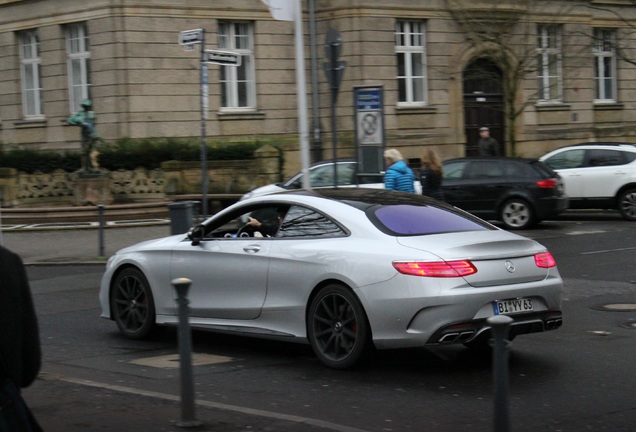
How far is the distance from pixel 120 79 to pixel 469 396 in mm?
22916

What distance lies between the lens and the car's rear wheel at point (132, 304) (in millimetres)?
10703

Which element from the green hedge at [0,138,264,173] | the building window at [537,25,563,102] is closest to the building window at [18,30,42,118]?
the green hedge at [0,138,264,173]

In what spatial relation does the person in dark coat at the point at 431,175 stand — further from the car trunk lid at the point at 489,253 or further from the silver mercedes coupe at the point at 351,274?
the car trunk lid at the point at 489,253

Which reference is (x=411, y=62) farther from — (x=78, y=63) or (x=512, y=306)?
(x=512, y=306)

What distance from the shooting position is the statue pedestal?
1028 inches

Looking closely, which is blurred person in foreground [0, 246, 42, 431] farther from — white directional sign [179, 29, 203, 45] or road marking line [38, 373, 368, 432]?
white directional sign [179, 29, 203, 45]

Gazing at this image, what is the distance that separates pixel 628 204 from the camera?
23141 mm

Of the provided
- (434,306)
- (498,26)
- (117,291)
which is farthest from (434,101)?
(434,306)

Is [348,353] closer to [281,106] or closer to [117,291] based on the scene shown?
[117,291]

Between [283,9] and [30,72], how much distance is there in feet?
57.4

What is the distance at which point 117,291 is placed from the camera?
434 inches

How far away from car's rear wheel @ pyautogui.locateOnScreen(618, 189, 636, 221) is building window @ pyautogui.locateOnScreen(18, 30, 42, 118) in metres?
17.3

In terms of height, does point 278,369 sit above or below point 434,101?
below

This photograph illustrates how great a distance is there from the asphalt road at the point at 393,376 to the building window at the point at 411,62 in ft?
66.8
